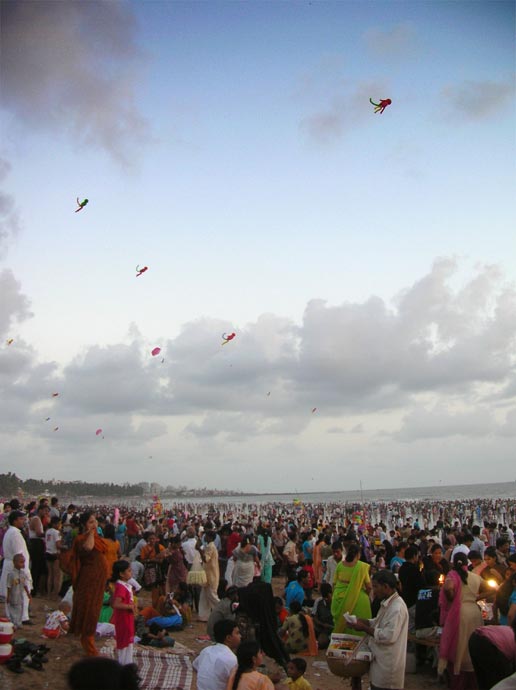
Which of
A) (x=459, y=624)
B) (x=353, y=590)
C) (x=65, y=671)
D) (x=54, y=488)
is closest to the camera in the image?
(x=459, y=624)

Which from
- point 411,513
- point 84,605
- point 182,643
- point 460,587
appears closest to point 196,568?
point 182,643

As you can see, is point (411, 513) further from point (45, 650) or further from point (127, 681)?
point (127, 681)

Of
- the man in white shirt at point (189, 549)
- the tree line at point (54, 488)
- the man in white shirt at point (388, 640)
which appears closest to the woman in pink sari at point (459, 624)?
the man in white shirt at point (388, 640)

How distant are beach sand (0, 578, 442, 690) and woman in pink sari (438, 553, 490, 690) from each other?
1252 mm

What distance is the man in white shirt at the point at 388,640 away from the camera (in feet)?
16.0

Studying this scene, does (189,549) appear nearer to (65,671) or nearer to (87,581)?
(87,581)

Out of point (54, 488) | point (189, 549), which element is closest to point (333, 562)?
point (189, 549)

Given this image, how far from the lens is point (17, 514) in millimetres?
7770

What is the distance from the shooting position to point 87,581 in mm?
6727

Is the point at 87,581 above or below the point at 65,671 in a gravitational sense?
above

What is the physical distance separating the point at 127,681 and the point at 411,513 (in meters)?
69.6

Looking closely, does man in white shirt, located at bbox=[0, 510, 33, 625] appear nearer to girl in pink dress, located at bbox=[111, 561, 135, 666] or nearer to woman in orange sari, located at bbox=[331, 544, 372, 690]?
girl in pink dress, located at bbox=[111, 561, 135, 666]

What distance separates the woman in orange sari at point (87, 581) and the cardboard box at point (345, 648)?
2.93 metres

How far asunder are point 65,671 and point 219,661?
102 inches
